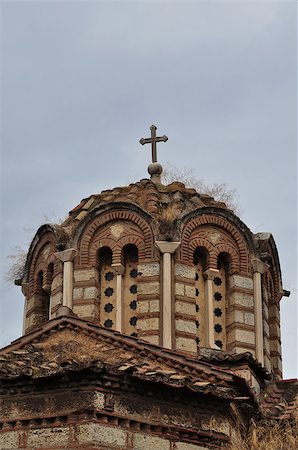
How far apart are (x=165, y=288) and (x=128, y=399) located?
4.82 m

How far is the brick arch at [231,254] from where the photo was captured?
786 inches

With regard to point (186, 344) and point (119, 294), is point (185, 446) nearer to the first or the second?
point (186, 344)

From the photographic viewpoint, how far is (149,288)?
62.0 ft

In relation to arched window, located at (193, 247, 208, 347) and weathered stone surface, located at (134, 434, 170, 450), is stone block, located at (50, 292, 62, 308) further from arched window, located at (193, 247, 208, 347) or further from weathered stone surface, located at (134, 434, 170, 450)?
weathered stone surface, located at (134, 434, 170, 450)

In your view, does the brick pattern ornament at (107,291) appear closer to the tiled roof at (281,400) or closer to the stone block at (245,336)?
the stone block at (245,336)

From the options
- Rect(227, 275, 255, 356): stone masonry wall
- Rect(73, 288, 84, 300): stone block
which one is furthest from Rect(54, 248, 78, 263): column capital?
Answer: Rect(227, 275, 255, 356): stone masonry wall

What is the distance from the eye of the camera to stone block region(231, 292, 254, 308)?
19.6 metres

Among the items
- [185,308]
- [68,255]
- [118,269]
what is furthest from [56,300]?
[185,308]

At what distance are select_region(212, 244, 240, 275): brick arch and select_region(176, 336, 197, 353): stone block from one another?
6.65 ft

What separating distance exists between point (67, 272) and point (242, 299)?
11.5 ft

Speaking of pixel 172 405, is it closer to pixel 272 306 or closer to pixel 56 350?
pixel 56 350

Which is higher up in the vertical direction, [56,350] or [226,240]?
[226,240]

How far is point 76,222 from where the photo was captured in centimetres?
2028

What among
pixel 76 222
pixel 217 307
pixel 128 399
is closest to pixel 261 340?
pixel 217 307
